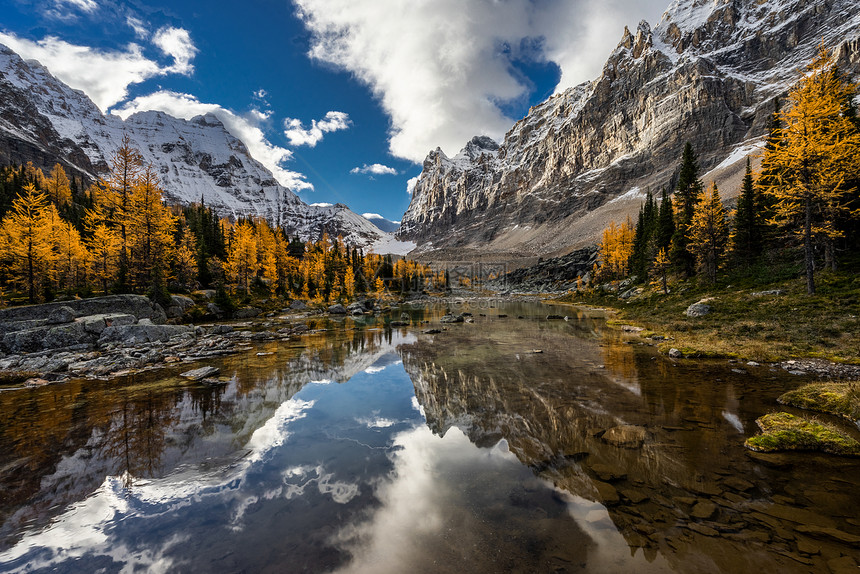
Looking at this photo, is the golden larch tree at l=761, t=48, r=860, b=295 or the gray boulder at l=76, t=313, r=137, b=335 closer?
the golden larch tree at l=761, t=48, r=860, b=295

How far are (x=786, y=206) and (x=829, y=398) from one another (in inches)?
766

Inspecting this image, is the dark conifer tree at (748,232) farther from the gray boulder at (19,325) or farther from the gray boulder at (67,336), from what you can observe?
the gray boulder at (19,325)

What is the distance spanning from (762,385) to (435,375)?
12.5 m

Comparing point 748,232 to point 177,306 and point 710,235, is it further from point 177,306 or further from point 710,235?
point 177,306

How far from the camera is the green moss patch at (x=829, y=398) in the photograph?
8.52m

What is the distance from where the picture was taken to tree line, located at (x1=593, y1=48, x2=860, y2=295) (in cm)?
1955

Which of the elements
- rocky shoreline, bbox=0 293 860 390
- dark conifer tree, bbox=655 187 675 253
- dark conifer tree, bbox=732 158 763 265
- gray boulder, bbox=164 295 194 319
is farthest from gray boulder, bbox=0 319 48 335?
dark conifer tree, bbox=655 187 675 253

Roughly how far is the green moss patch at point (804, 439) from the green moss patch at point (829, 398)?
1.74 meters

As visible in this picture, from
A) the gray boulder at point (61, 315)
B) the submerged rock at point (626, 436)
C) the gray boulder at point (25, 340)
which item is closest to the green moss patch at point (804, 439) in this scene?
the submerged rock at point (626, 436)

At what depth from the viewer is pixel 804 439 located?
7.17 m

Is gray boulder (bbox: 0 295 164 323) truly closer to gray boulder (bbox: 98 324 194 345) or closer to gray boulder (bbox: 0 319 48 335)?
gray boulder (bbox: 0 319 48 335)

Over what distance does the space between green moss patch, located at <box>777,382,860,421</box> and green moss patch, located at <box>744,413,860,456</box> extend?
1.74 meters

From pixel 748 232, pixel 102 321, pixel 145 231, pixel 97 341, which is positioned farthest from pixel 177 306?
pixel 748 232

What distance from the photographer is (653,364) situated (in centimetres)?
1543
